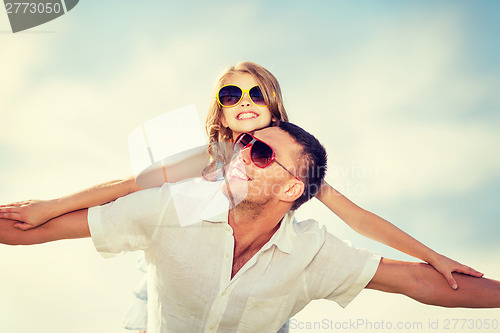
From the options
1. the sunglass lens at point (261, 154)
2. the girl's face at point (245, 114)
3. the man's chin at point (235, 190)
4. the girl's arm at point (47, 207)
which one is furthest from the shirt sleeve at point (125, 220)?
the girl's face at point (245, 114)

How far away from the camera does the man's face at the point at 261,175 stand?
376 centimetres

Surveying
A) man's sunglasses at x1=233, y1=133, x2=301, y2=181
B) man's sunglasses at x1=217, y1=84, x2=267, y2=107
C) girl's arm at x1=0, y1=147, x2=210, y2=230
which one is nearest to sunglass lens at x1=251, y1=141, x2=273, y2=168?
man's sunglasses at x1=233, y1=133, x2=301, y2=181

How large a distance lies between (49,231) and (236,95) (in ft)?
8.22

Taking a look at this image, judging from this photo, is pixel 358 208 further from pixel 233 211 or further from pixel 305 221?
pixel 233 211

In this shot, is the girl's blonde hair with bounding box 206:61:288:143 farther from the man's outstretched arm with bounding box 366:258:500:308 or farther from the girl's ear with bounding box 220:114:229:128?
the man's outstretched arm with bounding box 366:258:500:308

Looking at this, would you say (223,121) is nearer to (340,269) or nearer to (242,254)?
(242,254)

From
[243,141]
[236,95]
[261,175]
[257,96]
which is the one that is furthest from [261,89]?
[261,175]

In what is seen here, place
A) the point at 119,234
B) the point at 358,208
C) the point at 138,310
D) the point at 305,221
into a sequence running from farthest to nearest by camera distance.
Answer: the point at 138,310
the point at 358,208
the point at 305,221
the point at 119,234

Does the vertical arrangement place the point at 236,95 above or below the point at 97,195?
above

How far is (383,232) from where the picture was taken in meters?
4.35

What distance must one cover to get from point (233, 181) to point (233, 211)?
12.5 inches

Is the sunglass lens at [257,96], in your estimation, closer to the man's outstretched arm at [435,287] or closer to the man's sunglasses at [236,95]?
the man's sunglasses at [236,95]

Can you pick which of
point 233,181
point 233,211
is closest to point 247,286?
point 233,211

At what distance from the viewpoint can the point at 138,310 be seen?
4.86 m
